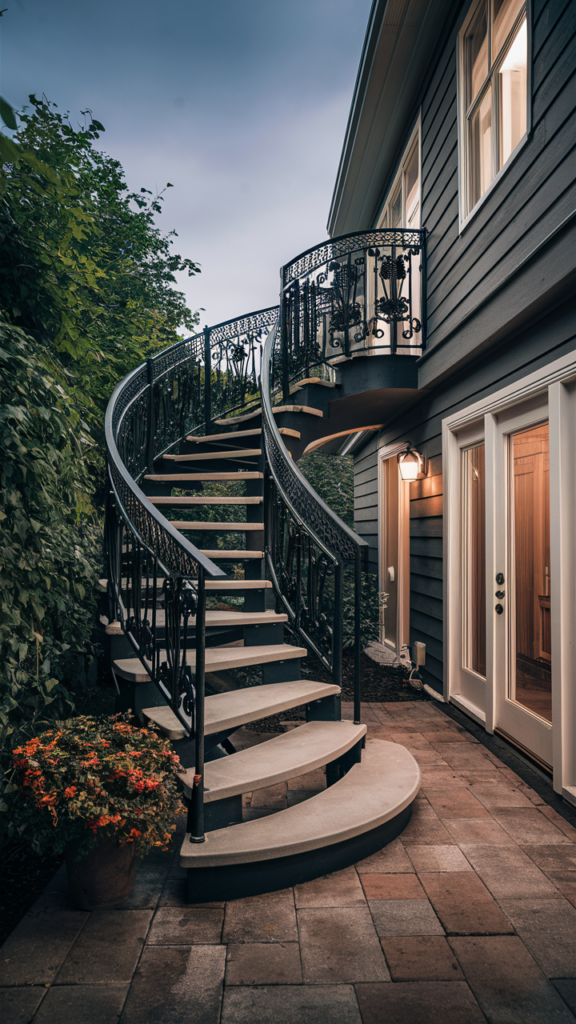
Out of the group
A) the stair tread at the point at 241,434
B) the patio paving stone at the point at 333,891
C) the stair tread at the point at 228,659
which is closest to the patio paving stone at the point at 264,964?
the patio paving stone at the point at 333,891

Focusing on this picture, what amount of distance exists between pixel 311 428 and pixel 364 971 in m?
4.14

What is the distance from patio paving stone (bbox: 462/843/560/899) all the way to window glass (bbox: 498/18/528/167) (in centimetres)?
369

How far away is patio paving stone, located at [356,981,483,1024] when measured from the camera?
152 cm

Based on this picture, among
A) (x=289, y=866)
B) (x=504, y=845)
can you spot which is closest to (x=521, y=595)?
(x=504, y=845)

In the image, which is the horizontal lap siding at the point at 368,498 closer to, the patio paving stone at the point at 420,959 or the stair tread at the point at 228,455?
the stair tread at the point at 228,455

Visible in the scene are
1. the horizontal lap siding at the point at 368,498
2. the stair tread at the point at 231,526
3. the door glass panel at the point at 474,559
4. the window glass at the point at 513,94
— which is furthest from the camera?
the horizontal lap siding at the point at 368,498

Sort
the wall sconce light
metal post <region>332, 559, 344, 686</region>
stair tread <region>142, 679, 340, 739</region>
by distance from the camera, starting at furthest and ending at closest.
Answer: the wall sconce light < metal post <region>332, 559, 344, 686</region> < stair tread <region>142, 679, 340, 739</region>

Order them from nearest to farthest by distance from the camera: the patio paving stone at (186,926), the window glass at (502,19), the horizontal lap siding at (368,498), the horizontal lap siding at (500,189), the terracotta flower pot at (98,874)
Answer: the patio paving stone at (186,926), the terracotta flower pot at (98,874), the horizontal lap siding at (500,189), the window glass at (502,19), the horizontal lap siding at (368,498)

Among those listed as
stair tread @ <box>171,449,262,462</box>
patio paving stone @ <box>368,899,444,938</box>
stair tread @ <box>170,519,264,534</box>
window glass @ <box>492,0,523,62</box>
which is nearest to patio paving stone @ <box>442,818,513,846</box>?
patio paving stone @ <box>368,899,444,938</box>

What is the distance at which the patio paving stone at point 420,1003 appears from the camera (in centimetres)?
152

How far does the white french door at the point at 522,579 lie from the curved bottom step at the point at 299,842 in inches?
40.6

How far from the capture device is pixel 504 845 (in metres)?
2.43

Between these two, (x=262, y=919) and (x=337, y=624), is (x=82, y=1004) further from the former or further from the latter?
(x=337, y=624)

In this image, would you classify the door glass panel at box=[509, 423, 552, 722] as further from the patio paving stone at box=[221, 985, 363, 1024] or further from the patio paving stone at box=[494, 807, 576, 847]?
the patio paving stone at box=[221, 985, 363, 1024]
